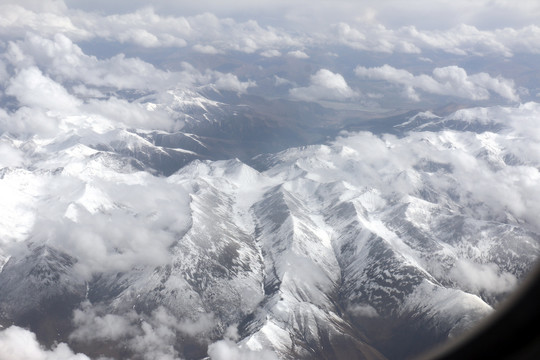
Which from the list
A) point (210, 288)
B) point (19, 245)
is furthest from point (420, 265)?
point (19, 245)

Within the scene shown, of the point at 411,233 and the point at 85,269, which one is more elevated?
the point at 411,233

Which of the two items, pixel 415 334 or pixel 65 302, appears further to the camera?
pixel 65 302

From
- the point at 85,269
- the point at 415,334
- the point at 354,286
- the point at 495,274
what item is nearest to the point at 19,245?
the point at 85,269

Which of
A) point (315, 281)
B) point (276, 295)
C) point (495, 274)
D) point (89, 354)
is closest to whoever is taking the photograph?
→ point (89, 354)

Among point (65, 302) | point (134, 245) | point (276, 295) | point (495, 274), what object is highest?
point (495, 274)

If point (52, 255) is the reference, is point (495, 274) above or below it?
above

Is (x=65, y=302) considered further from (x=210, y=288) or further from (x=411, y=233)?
(x=411, y=233)

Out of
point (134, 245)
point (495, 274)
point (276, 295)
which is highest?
point (495, 274)

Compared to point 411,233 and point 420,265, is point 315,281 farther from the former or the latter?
point 411,233

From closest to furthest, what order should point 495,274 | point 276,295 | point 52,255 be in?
point 276,295, point 495,274, point 52,255
